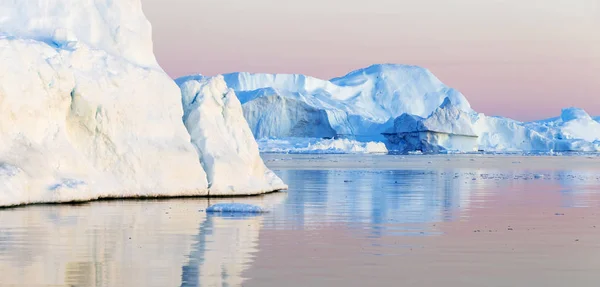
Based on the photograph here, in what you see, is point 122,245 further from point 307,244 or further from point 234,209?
point 234,209

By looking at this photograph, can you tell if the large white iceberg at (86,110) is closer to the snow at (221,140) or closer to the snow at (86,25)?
the snow at (86,25)

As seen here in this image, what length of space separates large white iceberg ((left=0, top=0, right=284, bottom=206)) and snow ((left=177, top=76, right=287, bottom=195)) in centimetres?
41

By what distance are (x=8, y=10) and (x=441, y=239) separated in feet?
40.8

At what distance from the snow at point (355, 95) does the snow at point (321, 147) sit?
481 cm

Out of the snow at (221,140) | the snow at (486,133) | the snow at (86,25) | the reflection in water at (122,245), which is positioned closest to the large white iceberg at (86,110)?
the snow at (86,25)

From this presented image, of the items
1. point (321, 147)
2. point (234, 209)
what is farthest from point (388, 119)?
point (234, 209)

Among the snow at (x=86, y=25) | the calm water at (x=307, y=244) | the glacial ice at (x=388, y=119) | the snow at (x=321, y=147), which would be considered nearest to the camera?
the calm water at (x=307, y=244)

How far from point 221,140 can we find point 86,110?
3.70 meters

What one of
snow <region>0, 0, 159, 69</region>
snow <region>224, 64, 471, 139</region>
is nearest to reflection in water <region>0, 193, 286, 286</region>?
snow <region>0, 0, 159, 69</region>

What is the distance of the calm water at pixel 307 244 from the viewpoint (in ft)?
32.2

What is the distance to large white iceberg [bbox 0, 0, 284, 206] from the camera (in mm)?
18359

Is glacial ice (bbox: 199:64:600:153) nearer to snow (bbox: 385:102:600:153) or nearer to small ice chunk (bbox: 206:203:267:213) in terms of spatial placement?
snow (bbox: 385:102:600:153)

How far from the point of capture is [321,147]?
89125mm

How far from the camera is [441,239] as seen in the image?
13.5 metres
